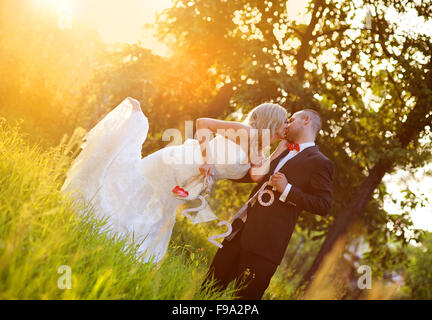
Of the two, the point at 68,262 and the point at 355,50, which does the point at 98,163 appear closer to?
the point at 68,262

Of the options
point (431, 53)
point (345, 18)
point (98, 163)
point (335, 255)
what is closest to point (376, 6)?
point (345, 18)

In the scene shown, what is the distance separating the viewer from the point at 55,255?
2.39 metres

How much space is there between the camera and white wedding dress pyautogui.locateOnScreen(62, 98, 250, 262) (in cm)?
404

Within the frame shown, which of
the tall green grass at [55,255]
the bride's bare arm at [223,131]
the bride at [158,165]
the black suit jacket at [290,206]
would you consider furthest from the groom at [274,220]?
the tall green grass at [55,255]

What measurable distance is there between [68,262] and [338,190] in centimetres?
960

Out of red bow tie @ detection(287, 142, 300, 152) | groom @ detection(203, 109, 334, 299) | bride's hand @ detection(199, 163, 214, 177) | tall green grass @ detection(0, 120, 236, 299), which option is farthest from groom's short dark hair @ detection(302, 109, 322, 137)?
tall green grass @ detection(0, 120, 236, 299)

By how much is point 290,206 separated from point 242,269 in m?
0.84

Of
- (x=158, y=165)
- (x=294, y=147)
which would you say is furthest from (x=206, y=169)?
(x=294, y=147)

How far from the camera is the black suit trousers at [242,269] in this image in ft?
12.8

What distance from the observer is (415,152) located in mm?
9398

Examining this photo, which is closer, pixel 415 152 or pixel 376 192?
pixel 415 152

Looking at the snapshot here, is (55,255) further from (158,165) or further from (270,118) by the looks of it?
(270,118)

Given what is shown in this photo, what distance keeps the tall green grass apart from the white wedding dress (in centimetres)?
45

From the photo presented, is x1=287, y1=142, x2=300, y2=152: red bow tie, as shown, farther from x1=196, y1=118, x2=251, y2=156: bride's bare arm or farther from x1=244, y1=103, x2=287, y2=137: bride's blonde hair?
x1=196, y1=118, x2=251, y2=156: bride's bare arm
